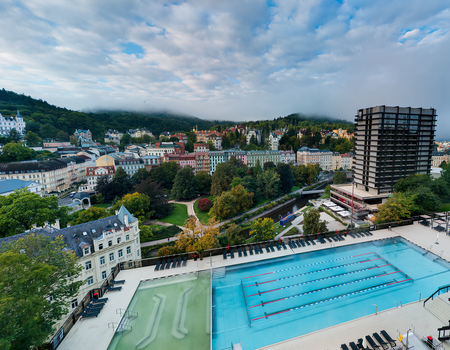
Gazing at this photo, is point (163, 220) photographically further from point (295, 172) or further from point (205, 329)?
point (295, 172)

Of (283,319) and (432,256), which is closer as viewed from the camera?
(283,319)

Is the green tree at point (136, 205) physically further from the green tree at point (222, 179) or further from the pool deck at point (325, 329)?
the pool deck at point (325, 329)

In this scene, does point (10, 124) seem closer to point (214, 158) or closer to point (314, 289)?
point (214, 158)

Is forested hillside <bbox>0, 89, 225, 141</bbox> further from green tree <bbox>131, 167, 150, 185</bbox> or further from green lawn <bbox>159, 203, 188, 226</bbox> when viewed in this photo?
green lawn <bbox>159, 203, 188, 226</bbox>

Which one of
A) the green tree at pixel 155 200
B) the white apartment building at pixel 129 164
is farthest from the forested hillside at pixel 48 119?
the green tree at pixel 155 200

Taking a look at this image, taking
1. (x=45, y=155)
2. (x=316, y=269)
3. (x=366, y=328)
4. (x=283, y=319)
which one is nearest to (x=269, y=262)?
(x=316, y=269)

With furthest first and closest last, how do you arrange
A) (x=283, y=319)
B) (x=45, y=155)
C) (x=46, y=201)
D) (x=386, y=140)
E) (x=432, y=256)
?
(x=45, y=155)
(x=386, y=140)
(x=46, y=201)
(x=432, y=256)
(x=283, y=319)

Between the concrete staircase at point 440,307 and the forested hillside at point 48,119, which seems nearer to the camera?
the concrete staircase at point 440,307

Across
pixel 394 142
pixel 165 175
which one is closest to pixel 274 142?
pixel 165 175
